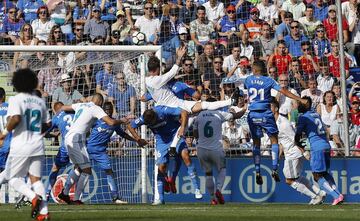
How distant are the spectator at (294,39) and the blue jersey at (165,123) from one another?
562 cm

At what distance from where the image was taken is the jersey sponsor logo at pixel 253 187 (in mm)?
26359

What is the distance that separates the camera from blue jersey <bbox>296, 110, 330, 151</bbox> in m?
24.0

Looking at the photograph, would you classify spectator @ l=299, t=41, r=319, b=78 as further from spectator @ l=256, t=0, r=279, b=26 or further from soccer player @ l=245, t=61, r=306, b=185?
soccer player @ l=245, t=61, r=306, b=185

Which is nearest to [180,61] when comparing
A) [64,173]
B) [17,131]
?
[64,173]

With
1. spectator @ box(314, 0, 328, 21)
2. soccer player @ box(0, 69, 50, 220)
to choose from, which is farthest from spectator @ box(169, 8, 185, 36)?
soccer player @ box(0, 69, 50, 220)

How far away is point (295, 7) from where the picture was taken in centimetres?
3008

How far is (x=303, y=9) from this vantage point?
30.1 m

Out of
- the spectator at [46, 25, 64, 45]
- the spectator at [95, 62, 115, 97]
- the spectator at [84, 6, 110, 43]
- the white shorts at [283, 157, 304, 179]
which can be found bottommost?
the white shorts at [283, 157, 304, 179]

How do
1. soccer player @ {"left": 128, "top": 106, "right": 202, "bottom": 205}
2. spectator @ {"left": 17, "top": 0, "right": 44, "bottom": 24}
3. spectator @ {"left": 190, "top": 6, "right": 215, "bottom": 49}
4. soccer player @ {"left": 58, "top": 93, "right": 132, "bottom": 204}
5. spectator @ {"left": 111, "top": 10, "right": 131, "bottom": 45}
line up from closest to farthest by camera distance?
soccer player @ {"left": 58, "top": 93, "right": 132, "bottom": 204} → soccer player @ {"left": 128, "top": 106, "right": 202, "bottom": 205} → spectator @ {"left": 190, "top": 6, "right": 215, "bottom": 49} → spectator @ {"left": 111, "top": 10, "right": 131, "bottom": 45} → spectator @ {"left": 17, "top": 0, "right": 44, "bottom": 24}

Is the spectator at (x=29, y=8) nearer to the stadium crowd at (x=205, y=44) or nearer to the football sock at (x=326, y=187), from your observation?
the stadium crowd at (x=205, y=44)

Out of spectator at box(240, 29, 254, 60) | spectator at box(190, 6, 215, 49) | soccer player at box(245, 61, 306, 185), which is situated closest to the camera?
soccer player at box(245, 61, 306, 185)

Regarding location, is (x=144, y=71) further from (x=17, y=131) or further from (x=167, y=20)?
(x=17, y=131)

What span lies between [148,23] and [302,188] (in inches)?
273

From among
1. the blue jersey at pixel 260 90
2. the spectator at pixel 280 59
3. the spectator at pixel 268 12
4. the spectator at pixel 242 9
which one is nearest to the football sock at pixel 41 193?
the blue jersey at pixel 260 90
